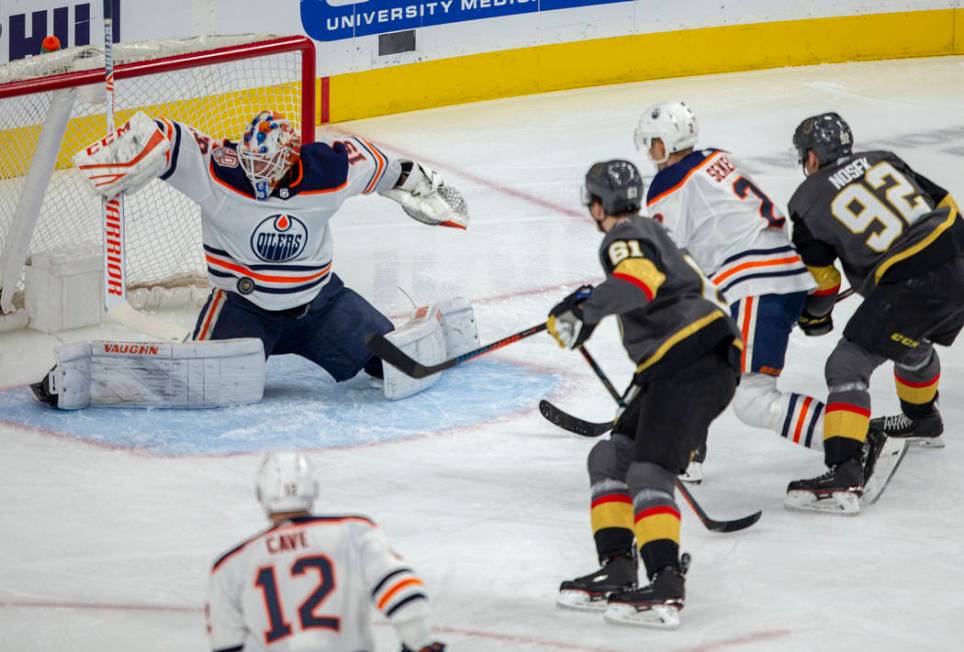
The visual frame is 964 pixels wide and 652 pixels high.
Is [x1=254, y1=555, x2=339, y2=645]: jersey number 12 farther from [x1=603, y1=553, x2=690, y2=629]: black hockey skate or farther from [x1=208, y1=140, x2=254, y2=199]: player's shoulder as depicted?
[x1=208, y1=140, x2=254, y2=199]: player's shoulder

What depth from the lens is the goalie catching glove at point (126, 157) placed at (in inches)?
197

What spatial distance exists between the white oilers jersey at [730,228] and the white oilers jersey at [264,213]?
1184 millimetres

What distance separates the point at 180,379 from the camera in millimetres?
5203

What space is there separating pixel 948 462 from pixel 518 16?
5.11 meters

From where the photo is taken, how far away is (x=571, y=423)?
5047 mm

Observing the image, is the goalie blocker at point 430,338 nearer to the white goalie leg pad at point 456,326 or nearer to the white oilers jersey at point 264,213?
the white goalie leg pad at point 456,326

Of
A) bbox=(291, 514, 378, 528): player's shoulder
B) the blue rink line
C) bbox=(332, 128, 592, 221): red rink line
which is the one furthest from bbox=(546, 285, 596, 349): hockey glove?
bbox=(332, 128, 592, 221): red rink line

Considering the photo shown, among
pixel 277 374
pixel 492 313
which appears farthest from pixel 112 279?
pixel 492 313

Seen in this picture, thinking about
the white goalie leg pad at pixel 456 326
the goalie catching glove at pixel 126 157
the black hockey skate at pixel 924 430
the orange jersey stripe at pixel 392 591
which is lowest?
the black hockey skate at pixel 924 430

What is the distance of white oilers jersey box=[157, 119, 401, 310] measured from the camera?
516 centimetres

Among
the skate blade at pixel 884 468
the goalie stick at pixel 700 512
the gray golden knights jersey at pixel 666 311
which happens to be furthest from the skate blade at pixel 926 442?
the gray golden knights jersey at pixel 666 311

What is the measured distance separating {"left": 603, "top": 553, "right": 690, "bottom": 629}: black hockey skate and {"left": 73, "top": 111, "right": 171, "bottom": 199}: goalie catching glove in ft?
6.99

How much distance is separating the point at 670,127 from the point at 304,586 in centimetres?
209

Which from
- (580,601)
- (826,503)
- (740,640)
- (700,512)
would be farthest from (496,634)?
(826,503)
